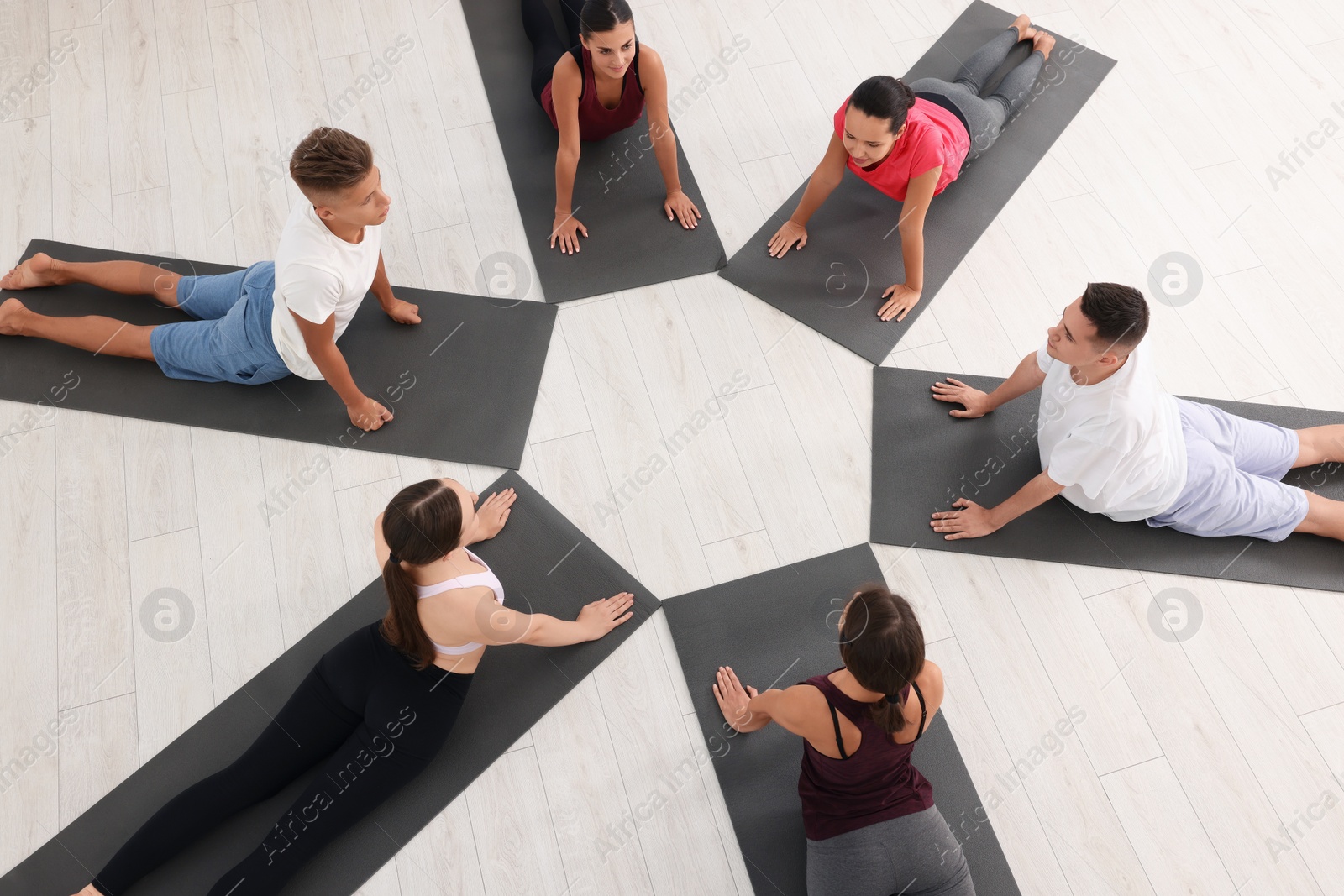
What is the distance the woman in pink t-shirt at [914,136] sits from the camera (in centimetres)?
225

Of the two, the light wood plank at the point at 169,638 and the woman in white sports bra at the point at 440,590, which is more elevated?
the woman in white sports bra at the point at 440,590

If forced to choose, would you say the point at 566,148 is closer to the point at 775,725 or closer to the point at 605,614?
the point at 605,614

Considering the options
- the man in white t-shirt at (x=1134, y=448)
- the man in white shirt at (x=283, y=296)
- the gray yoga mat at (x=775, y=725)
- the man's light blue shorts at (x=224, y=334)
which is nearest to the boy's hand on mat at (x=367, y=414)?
the man in white shirt at (x=283, y=296)

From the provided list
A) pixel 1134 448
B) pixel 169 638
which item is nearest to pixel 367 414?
pixel 169 638

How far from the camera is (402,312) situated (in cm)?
261

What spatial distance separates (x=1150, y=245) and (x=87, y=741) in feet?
11.7

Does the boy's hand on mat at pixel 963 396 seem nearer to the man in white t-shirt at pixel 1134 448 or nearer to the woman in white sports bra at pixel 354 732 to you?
the man in white t-shirt at pixel 1134 448

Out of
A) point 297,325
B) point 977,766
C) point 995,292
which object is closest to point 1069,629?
point 977,766

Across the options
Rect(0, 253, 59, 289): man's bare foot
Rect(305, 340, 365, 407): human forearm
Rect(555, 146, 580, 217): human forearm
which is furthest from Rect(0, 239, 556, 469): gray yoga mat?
Rect(555, 146, 580, 217): human forearm

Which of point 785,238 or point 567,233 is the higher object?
point 785,238

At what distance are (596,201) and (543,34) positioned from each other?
0.71 meters

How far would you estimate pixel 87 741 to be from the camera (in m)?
2.08

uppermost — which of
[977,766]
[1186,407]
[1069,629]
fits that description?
[1186,407]

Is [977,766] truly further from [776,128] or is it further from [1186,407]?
[776,128]
